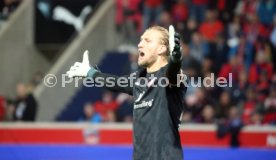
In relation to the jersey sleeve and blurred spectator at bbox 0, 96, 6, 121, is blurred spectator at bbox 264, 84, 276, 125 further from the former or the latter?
the jersey sleeve

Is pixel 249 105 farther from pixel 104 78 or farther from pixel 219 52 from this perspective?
pixel 104 78

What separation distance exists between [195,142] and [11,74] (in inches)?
263

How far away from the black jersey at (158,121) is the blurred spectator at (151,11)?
9.33 metres

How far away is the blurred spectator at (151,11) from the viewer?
1464cm

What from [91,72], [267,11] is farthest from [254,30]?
[91,72]

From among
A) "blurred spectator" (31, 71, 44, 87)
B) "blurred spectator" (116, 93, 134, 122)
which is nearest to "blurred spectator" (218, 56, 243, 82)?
"blurred spectator" (116, 93, 134, 122)

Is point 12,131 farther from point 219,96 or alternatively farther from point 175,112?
point 175,112

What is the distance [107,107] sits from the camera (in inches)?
531

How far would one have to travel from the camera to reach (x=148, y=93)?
534 cm

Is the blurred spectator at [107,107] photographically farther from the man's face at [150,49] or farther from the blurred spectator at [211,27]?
the man's face at [150,49]

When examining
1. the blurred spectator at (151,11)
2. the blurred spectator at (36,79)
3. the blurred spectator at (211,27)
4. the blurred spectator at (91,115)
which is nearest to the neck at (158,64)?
the blurred spectator at (91,115)

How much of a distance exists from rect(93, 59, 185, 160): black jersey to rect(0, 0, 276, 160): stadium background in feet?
12.7

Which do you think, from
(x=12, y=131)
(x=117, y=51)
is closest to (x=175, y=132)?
(x=12, y=131)

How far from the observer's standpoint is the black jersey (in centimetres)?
525
